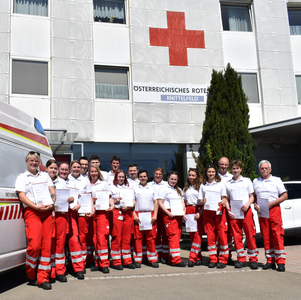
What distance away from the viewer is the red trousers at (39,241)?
16.5 ft

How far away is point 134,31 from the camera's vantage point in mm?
13500

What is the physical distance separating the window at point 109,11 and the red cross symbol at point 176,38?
133 centimetres

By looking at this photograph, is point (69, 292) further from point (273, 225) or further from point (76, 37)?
point (76, 37)

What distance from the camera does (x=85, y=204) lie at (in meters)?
6.12

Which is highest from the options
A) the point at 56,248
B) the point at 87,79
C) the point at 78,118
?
the point at 87,79

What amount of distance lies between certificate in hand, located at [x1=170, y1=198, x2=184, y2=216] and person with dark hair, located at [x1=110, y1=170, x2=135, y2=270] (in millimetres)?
736

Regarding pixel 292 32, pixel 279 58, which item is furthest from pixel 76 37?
pixel 292 32

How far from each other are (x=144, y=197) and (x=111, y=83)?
7397 millimetres

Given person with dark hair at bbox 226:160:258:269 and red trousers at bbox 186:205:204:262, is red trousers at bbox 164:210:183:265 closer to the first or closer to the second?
red trousers at bbox 186:205:204:262

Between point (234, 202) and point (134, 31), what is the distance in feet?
29.6

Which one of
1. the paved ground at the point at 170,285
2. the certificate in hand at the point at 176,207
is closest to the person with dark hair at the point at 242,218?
the paved ground at the point at 170,285

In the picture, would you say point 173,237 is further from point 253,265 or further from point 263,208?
point 263,208

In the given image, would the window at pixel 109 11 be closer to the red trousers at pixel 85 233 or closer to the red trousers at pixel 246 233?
the red trousers at pixel 85 233

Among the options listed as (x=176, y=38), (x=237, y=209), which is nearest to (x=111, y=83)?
(x=176, y=38)
